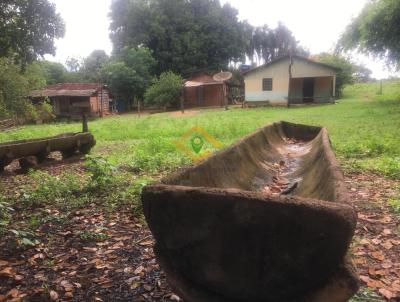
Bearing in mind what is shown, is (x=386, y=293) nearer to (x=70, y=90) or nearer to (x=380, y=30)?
(x=380, y=30)

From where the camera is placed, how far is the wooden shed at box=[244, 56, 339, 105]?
84.2ft

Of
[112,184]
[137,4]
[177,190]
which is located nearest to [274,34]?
[137,4]

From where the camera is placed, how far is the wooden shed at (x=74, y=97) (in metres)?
26.8

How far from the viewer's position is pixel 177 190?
2.04 m

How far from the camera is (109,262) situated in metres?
3.51

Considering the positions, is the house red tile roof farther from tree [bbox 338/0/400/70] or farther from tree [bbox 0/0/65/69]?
tree [bbox 0/0/65/69]

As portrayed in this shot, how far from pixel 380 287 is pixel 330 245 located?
1.61m

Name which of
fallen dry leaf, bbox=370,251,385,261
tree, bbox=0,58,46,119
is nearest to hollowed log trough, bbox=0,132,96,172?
tree, bbox=0,58,46,119

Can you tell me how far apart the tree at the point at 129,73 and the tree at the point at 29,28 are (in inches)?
964

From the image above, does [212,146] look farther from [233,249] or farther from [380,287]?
[233,249]

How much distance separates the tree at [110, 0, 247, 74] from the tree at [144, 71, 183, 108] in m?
5.71

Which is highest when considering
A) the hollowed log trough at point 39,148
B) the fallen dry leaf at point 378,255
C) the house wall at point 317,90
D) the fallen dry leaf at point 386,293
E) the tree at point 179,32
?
the tree at point 179,32

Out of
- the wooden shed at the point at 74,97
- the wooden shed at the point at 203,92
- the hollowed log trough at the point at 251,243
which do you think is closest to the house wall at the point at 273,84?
the wooden shed at the point at 203,92

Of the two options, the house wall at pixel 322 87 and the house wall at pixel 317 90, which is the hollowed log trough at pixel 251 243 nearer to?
the house wall at pixel 317 90
